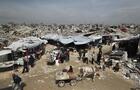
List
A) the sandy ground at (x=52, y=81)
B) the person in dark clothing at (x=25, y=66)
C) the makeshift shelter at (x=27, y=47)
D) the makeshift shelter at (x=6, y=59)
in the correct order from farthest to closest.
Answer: the makeshift shelter at (x=27, y=47) → the makeshift shelter at (x=6, y=59) → the person in dark clothing at (x=25, y=66) → the sandy ground at (x=52, y=81)

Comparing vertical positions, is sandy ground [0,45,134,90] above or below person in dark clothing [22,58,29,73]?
below

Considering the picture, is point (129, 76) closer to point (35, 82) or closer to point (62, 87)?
point (62, 87)

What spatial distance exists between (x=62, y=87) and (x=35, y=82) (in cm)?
266

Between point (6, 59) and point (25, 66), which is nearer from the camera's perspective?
point (25, 66)

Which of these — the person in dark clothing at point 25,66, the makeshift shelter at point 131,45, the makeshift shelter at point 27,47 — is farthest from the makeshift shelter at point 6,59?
the makeshift shelter at point 131,45

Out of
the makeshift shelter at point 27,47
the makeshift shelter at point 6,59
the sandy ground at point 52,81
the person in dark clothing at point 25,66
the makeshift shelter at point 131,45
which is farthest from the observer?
the makeshift shelter at point 131,45

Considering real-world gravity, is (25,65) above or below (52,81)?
above

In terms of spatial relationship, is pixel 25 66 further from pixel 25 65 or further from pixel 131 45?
pixel 131 45

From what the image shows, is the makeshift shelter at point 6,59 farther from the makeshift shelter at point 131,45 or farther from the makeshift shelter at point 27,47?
the makeshift shelter at point 131,45

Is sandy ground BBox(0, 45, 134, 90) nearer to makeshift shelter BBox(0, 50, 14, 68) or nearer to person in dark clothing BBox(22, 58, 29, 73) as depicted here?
person in dark clothing BBox(22, 58, 29, 73)

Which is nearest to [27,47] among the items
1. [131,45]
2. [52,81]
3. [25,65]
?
[25,65]

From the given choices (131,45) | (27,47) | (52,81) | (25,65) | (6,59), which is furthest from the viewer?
(131,45)

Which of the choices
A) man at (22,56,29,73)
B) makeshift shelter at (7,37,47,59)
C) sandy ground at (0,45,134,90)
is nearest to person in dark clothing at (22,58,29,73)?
man at (22,56,29,73)

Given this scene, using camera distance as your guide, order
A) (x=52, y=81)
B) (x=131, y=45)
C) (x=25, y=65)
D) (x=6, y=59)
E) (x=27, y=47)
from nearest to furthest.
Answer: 1. (x=52, y=81)
2. (x=25, y=65)
3. (x=6, y=59)
4. (x=27, y=47)
5. (x=131, y=45)
